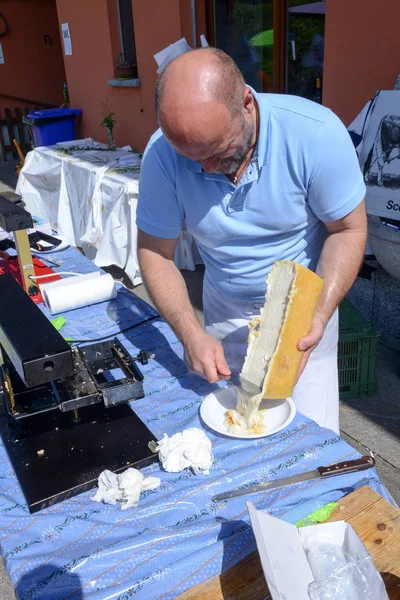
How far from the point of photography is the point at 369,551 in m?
1.22

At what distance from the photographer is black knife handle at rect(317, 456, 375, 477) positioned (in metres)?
1.48

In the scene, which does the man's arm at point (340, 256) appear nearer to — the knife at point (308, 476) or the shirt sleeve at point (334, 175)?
the shirt sleeve at point (334, 175)

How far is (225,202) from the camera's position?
6.09ft

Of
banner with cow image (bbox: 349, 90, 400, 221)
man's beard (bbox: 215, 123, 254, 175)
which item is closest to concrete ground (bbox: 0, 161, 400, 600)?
banner with cow image (bbox: 349, 90, 400, 221)

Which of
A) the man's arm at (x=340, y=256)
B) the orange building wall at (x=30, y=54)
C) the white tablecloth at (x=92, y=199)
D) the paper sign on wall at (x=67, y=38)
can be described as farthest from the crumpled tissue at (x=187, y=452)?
the orange building wall at (x=30, y=54)

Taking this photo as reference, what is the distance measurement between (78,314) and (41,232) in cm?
129

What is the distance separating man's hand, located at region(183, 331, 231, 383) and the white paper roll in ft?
3.32

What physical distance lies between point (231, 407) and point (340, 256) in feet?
2.08

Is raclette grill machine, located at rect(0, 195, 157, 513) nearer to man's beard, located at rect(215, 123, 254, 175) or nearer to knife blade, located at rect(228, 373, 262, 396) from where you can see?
knife blade, located at rect(228, 373, 262, 396)

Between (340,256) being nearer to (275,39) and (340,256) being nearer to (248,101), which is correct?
(248,101)

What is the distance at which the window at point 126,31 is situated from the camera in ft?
23.3

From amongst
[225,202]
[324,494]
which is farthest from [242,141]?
[324,494]

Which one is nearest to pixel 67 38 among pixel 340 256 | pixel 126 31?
pixel 126 31

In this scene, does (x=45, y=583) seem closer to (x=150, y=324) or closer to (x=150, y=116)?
(x=150, y=324)
